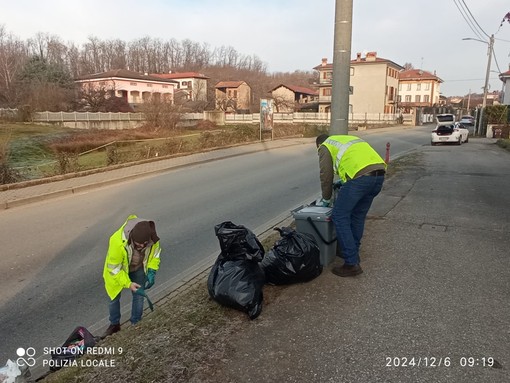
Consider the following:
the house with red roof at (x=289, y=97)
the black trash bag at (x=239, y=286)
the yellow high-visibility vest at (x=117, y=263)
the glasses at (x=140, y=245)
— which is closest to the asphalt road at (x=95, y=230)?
the yellow high-visibility vest at (x=117, y=263)

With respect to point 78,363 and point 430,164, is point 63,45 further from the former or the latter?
point 78,363

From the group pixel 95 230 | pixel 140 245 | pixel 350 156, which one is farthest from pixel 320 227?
pixel 95 230

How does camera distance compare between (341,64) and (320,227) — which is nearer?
(320,227)

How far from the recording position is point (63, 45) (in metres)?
98.9

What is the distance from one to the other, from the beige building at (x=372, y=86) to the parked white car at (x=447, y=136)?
1571 inches

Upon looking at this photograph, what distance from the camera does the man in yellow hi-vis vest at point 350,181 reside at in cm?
400

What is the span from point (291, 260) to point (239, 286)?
2.28 feet

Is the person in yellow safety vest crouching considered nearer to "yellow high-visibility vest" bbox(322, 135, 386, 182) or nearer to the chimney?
"yellow high-visibility vest" bbox(322, 135, 386, 182)

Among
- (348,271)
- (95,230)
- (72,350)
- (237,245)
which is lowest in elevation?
(95,230)

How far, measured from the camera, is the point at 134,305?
12.2 feet

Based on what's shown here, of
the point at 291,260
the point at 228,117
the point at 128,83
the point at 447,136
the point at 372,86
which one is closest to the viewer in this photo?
the point at 291,260

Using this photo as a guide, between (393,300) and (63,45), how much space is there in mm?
113665

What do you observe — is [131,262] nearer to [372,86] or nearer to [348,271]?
[348,271]

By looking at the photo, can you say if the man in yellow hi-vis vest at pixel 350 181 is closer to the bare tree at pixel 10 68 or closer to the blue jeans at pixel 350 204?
the blue jeans at pixel 350 204
